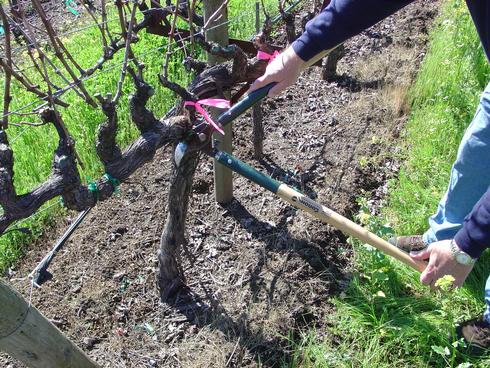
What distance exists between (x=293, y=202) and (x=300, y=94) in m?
2.26

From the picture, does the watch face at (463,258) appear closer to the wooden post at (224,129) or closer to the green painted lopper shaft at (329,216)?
the green painted lopper shaft at (329,216)

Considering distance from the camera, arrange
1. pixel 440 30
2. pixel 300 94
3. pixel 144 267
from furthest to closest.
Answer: pixel 440 30 → pixel 300 94 → pixel 144 267

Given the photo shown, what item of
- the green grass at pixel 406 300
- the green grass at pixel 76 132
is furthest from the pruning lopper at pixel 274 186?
the green grass at pixel 76 132

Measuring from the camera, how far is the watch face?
5.34 feet

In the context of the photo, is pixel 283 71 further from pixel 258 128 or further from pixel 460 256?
pixel 258 128

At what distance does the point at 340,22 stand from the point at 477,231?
37.8 inches

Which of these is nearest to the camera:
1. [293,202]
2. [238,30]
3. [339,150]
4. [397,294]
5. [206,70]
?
[293,202]

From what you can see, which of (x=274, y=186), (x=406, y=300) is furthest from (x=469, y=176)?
(x=274, y=186)

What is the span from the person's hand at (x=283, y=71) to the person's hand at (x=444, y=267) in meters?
0.92

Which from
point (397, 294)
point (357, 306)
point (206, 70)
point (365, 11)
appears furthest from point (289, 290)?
point (365, 11)

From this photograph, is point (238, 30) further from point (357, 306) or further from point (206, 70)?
point (357, 306)

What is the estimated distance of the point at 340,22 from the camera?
6.14 ft

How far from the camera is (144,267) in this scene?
261cm

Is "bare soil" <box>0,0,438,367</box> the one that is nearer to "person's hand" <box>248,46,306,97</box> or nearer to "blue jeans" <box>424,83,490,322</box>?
"blue jeans" <box>424,83,490,322</box>
